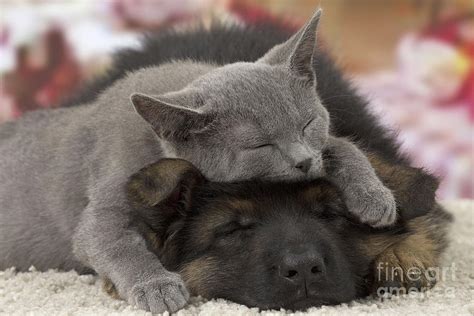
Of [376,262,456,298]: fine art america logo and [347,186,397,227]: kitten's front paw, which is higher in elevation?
[347,186,397,227]: kitten's front paw

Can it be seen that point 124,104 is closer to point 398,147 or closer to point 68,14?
point 398,147

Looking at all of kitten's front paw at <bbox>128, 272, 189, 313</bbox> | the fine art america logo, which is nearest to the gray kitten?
kitten's front paw at <bbox>128, 272, 189, 313</bbox>

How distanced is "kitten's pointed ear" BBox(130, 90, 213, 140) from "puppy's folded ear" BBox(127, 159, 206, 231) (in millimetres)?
106

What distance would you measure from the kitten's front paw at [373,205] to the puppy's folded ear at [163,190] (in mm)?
385

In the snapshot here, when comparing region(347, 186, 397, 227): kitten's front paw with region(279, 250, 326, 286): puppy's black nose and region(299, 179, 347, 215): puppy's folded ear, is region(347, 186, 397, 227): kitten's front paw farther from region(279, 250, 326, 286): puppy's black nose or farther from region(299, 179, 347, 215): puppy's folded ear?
region(279, 250, 326, 286): puppy's black nose

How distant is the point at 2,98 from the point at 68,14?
583mm

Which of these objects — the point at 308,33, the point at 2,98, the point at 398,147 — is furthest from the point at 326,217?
the point at 2,98

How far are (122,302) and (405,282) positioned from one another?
2.41 feet

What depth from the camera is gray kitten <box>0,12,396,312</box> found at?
197 centimetres

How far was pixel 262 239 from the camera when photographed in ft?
6.24

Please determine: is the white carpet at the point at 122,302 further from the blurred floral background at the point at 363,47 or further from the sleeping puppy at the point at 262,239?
the blurred floral background at the point at 363,47

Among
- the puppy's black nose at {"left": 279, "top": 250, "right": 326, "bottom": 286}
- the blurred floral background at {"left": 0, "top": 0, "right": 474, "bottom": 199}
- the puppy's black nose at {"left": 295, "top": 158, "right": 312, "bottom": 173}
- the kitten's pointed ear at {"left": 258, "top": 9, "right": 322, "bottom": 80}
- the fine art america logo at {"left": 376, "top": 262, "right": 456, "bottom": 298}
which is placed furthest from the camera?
the blurred floral background at {"left": 0, "top": 0, "right": 474, "bottom": 199}

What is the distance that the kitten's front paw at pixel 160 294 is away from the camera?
1878 millimetres

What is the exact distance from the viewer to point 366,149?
2.36 m
